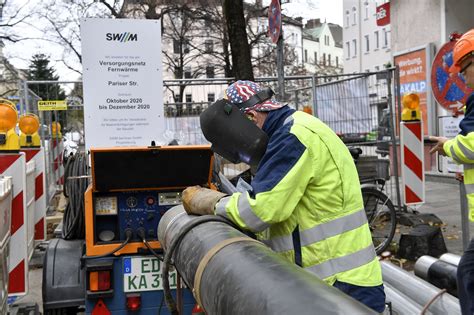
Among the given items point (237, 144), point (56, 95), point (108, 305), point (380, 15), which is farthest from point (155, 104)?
point (380, 15)

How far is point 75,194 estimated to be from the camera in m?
4.52

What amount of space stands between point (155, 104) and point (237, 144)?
2603 mm

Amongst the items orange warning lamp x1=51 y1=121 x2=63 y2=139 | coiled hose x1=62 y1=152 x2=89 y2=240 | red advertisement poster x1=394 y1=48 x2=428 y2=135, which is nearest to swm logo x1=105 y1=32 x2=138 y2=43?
coiled hose x1=62 y1=152 x2=89 y2=240

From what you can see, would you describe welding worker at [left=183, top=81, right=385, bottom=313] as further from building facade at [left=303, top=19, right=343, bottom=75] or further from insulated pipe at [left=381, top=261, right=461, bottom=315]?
building facade at [left=303, top=19, right=343, bottom=75]

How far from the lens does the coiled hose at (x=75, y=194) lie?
14.3ft

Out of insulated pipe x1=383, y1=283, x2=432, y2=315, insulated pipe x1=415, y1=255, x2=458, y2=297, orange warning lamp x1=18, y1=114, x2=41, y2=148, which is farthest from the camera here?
orange warning lamp x1=18, y1=114, x2=41, y2=148

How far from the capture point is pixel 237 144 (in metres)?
2.37

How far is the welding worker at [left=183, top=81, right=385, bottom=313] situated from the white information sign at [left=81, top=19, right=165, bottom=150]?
242 centimetres

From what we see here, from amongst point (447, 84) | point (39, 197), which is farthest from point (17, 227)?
point (447, 84)

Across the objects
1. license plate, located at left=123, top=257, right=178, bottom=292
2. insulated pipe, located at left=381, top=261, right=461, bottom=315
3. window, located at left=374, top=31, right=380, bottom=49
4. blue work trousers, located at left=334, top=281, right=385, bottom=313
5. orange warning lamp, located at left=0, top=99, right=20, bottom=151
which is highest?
window, located at left=374, top=31, right=380, bottom=49

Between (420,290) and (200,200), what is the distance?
2.57 m

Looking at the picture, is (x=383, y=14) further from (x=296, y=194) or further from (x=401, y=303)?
(x=296, y=194)

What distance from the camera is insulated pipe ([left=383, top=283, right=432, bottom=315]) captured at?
4.11 metres

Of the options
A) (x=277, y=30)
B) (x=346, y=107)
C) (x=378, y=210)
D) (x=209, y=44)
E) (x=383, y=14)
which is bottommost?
(x=378, y=210)
